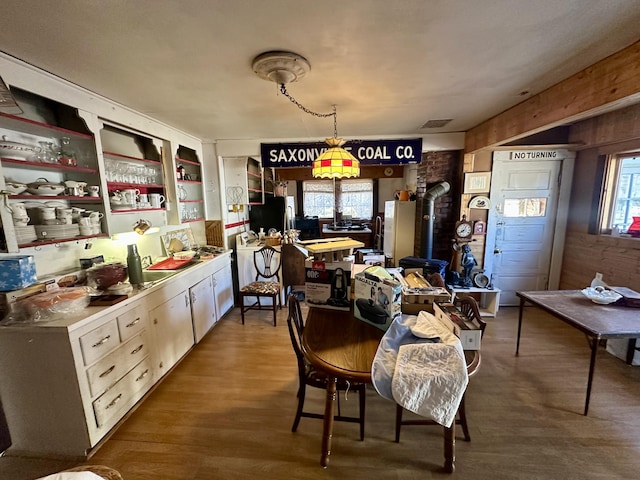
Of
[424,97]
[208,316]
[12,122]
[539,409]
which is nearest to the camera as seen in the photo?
[12,122]

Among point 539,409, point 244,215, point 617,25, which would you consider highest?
point 617,25

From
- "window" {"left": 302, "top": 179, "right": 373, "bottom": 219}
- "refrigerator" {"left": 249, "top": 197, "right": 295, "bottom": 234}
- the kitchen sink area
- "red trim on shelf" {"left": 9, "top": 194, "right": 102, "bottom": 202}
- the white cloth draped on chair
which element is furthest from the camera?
"window" {"left": 302, "top": 179, "right": 373, "bottom": 219}

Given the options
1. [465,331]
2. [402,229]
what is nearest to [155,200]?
[465,331]

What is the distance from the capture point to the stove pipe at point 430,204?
11.9 feet

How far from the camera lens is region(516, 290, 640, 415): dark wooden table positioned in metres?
1.77

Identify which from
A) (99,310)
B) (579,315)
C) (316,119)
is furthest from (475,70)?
(99,310)

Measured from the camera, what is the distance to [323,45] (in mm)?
1463

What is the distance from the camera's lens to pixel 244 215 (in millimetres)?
4598

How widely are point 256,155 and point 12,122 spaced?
7.63ft

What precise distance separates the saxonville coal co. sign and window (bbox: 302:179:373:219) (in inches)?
155

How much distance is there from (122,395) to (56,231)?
124 centimetres

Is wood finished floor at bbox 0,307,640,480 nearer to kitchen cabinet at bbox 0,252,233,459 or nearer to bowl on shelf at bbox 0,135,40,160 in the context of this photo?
kitchen cabinet at bbox 0,252,233,459

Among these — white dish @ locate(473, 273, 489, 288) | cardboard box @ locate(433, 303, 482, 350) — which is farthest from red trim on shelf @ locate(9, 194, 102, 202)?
white dish @ locate(473, 273, 489, 288)

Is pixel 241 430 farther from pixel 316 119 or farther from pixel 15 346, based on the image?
pixel 316 119
